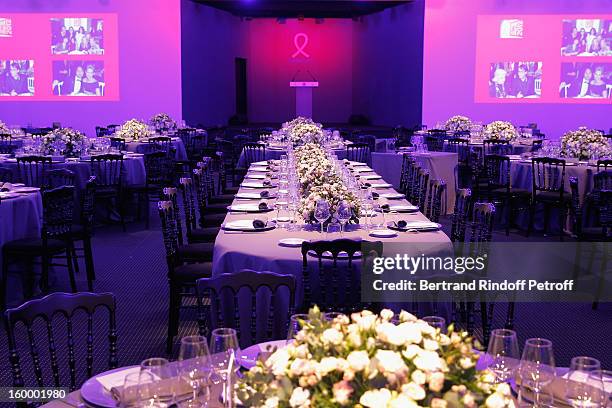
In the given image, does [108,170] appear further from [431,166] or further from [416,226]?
[416,226]

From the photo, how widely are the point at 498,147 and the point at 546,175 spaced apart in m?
2.48

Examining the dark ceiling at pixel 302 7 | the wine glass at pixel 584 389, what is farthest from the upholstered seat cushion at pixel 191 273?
the dark ceiling at pixel 302 7

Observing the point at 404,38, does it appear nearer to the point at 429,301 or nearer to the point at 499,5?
the point at 499,5

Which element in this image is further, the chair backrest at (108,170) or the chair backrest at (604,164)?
the chair backrest at (108,170)

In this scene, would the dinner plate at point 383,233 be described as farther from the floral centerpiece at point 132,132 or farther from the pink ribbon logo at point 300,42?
the pink ribbon logo at point 300,42

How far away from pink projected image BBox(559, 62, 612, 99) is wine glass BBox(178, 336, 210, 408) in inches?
639

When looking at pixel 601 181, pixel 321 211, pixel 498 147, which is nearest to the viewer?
pixel 321 211

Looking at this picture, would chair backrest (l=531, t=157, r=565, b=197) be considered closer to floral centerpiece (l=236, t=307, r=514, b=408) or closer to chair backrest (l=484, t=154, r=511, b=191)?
chair backrest (l=484, t=154, r=511, b=191)

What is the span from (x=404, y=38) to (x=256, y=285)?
53.5 ft

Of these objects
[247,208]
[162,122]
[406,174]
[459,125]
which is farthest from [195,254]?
[162,122]

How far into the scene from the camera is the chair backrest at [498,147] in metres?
11.4

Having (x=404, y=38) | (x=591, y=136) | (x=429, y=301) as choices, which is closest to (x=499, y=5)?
(x=404, y=38)

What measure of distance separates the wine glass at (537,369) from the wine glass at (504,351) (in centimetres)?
6

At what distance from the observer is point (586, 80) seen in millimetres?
16766
